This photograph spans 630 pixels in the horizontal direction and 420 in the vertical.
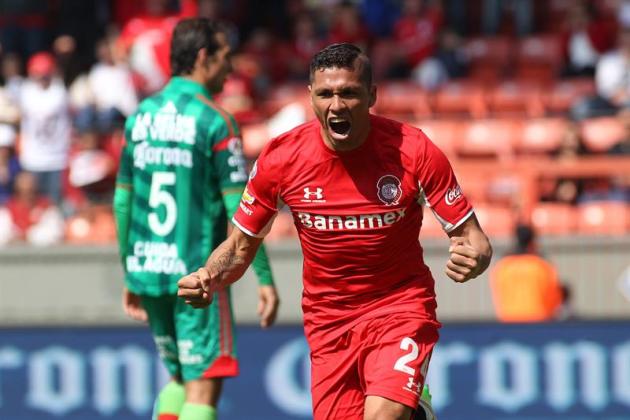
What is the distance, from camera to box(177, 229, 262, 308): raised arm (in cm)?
531

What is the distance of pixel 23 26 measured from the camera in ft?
56.7

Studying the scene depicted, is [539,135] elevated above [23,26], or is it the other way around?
[23,26]

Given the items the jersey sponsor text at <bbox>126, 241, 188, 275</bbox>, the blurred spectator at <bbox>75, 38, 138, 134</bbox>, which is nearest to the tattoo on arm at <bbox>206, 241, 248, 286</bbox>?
the jersey sponsor text at <bbox>126, 241, 188, 275</bbox>

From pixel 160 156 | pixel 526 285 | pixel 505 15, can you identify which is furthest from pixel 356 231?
pixel 505 15

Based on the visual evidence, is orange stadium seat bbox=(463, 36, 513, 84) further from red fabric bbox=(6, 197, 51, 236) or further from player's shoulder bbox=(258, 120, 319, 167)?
player's shoulder bbox=(258, 120, 319, 167)

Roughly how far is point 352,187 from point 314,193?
0.53ft

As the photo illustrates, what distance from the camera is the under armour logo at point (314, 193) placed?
5.64 metres

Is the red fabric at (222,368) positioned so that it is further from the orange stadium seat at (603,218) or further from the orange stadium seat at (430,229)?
the orange stadium seat at (603,218)

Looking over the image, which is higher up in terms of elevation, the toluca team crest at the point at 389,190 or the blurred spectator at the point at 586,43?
the blurred spectator at the point at 586,43

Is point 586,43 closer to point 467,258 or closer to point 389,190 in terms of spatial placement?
→ point 389,190

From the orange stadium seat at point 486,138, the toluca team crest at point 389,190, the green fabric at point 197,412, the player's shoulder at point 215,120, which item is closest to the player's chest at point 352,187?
the toluca team crest at point 389,190

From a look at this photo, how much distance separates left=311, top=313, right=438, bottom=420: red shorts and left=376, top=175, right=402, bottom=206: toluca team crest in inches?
18.9

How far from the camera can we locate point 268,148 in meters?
5.71

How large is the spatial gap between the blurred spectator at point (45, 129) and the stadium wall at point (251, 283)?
789 mm
